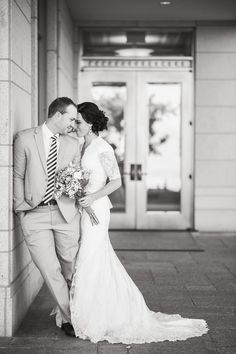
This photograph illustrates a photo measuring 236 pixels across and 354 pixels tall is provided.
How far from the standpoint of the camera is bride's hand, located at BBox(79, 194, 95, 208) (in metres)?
4.66

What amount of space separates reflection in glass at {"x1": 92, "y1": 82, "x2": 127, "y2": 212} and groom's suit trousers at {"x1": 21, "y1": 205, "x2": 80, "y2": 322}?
5.85m

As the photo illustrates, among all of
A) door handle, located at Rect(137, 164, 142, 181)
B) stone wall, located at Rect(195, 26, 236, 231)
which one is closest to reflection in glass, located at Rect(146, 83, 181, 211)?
door handle, located at Rect(137, 164, 142, 181)

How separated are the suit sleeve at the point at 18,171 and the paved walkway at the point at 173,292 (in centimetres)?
113

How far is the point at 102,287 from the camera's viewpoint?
4680 millimetres

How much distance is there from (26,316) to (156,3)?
6.00 meters

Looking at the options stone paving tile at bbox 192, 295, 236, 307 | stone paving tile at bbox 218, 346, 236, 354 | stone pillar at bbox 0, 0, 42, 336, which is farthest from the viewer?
stone paving tile at bbox 192, 295, 236, 307

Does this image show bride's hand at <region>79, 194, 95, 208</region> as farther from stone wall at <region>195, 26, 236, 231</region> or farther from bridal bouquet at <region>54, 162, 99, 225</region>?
stone wall at <region>195, 26, 236, 231</region>

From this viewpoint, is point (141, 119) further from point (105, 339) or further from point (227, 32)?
point (105, 339)

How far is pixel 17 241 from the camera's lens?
16.1ft

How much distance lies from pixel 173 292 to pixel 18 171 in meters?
2.51

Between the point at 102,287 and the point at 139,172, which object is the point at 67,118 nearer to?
the point at 102,287

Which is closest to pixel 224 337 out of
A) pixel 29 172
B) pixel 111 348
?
pixel 111 348

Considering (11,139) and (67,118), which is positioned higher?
(67,118)

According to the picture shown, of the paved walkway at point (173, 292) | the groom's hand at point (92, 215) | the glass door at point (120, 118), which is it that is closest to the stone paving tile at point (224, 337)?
the paved walkway at point (173, 292)
